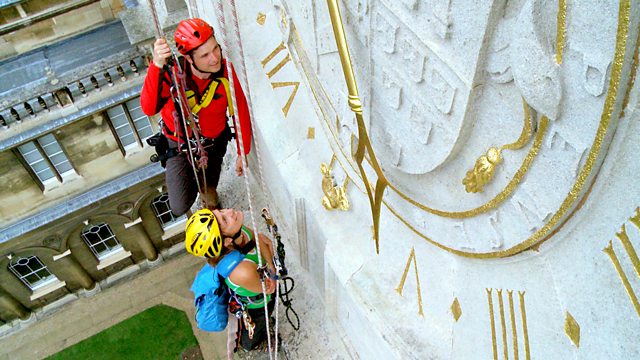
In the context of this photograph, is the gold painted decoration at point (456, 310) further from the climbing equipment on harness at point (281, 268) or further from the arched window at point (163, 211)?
the arched window at point (163, 211)

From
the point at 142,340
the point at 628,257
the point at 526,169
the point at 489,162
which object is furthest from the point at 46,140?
the point at 628,257

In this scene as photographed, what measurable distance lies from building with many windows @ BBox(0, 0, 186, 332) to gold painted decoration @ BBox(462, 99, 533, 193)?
17.5 ft

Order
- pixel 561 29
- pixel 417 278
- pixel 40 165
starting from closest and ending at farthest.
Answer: pixel 561 29
pixel 417 278
pixel 40 165

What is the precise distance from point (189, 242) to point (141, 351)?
17.9 feet

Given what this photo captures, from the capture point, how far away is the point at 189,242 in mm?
3842

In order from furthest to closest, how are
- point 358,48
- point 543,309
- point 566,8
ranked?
point 358,48
point 543,309
point 566,8

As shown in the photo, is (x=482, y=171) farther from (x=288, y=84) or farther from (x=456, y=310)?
(x=288, y=84)

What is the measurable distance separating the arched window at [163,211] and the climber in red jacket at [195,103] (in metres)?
4.50

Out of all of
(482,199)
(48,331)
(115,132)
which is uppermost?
(482,199)

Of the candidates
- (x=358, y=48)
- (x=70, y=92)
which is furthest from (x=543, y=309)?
(x=70, y=92)

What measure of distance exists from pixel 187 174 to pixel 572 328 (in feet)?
11.7

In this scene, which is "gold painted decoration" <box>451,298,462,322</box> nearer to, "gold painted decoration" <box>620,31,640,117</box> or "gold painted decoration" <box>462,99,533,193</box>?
"gold painted decoration" <box>462,99,533,193</box>

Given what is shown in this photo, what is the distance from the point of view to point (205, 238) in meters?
3.79

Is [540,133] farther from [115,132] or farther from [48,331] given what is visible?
[48,331]
